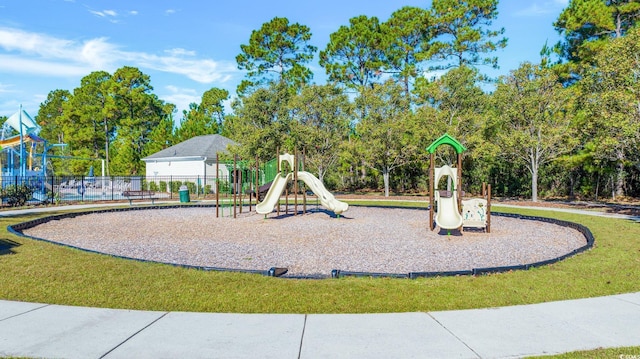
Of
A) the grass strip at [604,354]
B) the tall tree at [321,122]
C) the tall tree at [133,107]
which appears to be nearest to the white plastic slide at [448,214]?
the grass strip at [604,354]

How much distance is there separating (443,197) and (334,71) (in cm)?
2820

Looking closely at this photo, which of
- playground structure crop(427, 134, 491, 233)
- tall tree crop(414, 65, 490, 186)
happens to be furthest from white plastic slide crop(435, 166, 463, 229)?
tall tree crop(414, 65, 490, 186)

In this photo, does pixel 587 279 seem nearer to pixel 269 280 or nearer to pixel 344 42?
pixel 269 280

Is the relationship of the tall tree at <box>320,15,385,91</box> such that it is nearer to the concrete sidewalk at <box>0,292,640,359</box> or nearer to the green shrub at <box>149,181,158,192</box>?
the green shrub at <box>149,181,158,192</box>

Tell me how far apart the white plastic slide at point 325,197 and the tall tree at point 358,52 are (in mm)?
22916

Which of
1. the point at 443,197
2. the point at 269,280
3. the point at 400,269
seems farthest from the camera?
the point at 443,197

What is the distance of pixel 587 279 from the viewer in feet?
20.9

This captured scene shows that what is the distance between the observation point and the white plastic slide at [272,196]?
15641 millimetres

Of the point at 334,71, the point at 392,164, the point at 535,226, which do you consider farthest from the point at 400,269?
the point at 334,71

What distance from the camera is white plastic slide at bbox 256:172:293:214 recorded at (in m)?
15.6

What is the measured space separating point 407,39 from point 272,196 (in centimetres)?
2834

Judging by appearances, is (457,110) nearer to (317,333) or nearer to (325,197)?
(325,197)

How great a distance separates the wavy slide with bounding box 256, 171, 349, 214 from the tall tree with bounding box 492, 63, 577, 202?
40.9ft

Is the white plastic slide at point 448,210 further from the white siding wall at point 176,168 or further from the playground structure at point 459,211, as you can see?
the white siding wall at point 176,168
